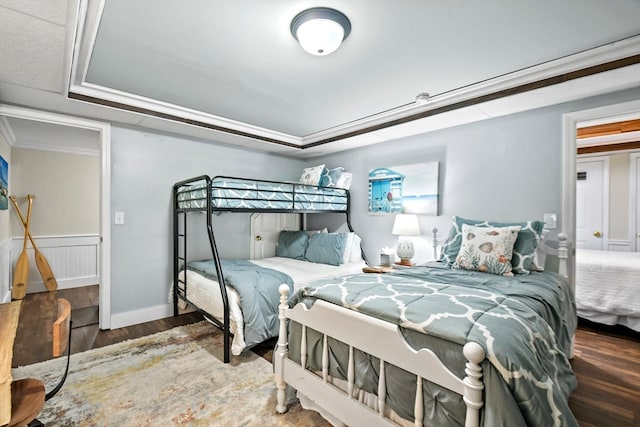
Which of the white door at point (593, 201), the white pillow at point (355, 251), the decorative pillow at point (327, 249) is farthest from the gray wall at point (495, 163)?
the white door at point (593, 201)

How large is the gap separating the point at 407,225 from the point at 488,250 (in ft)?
3.45

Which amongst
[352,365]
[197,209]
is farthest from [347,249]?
[352,365]

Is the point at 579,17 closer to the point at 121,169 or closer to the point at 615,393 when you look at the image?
the point at 615,393

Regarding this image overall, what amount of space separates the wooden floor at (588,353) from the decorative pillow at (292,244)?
1.27m

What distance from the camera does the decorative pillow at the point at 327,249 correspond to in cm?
346

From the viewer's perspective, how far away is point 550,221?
2.53 metres

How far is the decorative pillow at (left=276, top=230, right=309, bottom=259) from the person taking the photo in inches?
151

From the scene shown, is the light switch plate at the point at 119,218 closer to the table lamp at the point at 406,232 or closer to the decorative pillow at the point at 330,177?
the decorative pillow at the point at 330,177

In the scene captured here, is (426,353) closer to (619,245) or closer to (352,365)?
(352,365)

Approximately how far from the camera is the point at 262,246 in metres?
4.14

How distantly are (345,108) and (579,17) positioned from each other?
1.78 metres

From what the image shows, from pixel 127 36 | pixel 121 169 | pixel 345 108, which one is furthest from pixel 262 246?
pixel 127 36

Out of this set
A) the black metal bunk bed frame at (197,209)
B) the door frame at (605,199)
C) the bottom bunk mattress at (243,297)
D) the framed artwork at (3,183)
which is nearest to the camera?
the bottom bunk mattress at (243,297)

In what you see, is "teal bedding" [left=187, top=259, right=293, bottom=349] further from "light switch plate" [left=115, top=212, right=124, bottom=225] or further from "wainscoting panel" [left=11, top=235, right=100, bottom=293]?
"wainscoting panel" [left=11, top=235, right=100, bottom=293]
